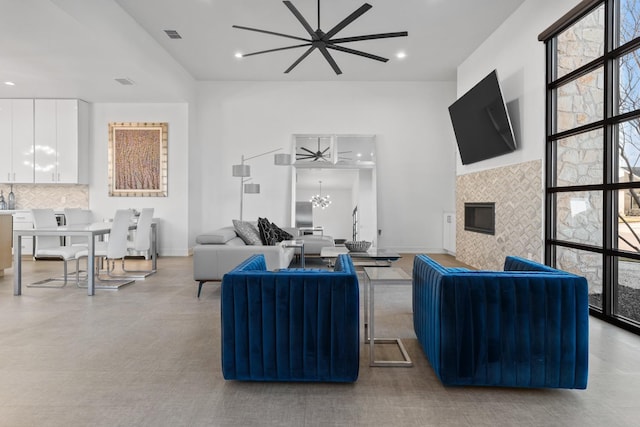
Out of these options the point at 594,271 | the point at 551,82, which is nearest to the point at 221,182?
the point at 551,82

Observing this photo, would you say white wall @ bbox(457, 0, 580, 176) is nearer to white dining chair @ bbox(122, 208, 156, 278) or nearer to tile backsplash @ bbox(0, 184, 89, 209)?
white dining chair @ bbox(122, 208, 156, 278)

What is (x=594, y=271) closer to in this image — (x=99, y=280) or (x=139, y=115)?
(x=99, y=280)

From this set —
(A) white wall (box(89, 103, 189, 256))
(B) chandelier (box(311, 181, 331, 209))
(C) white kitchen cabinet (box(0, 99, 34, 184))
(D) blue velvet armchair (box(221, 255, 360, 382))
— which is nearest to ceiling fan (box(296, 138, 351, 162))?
(B) chandelier (box(311, 181, 331, 209))

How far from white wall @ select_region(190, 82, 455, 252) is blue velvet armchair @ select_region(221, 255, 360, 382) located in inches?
220

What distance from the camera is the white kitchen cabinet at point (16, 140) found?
6.85 metres

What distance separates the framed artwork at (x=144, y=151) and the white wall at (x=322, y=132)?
736 millimetres

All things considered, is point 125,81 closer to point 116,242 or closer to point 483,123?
point 116,242

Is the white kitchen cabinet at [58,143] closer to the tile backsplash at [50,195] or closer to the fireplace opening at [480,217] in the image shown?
the tile backsplash at [50,195]

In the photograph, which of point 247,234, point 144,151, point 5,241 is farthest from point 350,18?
point 5,241

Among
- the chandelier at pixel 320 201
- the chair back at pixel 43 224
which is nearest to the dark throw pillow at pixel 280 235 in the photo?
the chandelier at pixel 320 201

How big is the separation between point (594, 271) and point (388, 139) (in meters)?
4.80

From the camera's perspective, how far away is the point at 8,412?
5.99 feet

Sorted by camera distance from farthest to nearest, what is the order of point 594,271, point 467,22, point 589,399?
1. point 467,22
2. point 594,271
3. point 589,399

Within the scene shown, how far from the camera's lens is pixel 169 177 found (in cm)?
724
